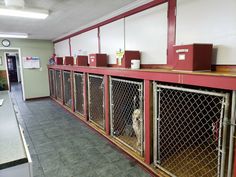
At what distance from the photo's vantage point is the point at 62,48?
6.69 meters

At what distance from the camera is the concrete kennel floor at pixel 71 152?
2.45 metres

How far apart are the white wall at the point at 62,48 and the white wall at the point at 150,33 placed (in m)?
3.57

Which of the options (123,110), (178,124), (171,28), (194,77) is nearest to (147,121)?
(178,124)

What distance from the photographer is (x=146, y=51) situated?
2854 mm

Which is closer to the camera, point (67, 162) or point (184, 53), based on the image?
point (184, 53)

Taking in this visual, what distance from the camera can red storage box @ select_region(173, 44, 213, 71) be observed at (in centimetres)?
178

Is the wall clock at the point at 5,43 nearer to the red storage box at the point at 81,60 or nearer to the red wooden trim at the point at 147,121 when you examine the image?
the red storage box at the point at 81,60

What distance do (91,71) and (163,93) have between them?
184cm

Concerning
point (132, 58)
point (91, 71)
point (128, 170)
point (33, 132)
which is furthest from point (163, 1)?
point (33, 132)

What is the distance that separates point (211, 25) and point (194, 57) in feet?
1.55

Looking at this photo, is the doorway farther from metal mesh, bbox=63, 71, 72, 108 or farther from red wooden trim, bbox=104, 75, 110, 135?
red wooden trim, bbox=104, 75, 110, 135

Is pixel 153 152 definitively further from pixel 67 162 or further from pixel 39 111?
pixel 39 111

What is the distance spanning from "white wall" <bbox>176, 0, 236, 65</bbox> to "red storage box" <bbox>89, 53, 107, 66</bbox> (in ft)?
6.26

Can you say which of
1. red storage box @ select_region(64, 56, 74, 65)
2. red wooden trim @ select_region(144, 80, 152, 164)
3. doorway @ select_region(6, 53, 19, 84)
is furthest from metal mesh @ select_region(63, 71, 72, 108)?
doorway @ select_region(6, 53, 19, 84)
